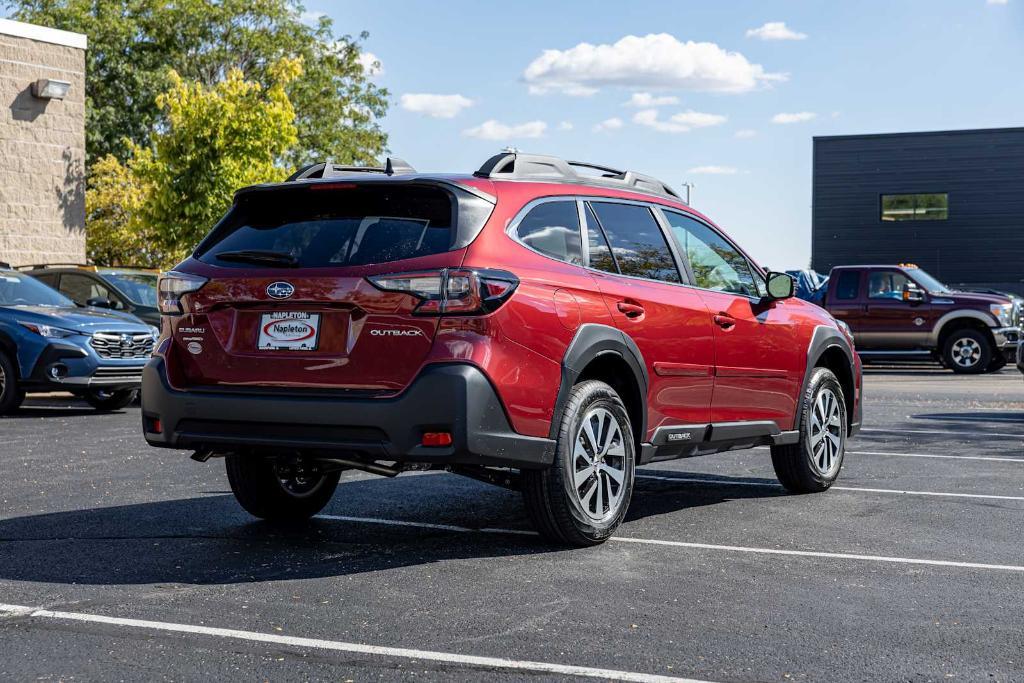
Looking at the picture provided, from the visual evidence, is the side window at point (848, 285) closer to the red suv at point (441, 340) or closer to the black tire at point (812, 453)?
the black tire at point (812, 453)

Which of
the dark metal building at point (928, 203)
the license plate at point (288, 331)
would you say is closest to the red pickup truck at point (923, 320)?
the dark metal building at point (928, 203)

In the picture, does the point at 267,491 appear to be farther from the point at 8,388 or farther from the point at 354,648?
the point at 8,388

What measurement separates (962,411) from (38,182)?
64.5 ft

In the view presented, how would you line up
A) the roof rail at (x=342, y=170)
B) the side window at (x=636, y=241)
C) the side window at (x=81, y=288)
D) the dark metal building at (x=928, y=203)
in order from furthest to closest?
the dark metal building at (x=928, y=203)
the side window at (x=81, y=288)
the side window at (x=636, y=241)
the roof rail at (x=342, y=170)

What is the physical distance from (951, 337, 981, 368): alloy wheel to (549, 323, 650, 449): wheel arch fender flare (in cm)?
1876

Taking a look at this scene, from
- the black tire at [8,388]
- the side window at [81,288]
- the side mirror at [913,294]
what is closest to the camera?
the black tire at [8,388]

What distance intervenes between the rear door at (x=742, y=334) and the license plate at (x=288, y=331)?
8.27 feet

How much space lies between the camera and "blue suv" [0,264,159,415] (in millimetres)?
14172

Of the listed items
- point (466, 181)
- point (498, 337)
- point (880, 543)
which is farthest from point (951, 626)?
point (466, 181)

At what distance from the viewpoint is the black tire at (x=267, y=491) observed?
7.28 m

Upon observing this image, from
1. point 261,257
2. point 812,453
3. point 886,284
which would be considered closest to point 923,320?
point 886,284

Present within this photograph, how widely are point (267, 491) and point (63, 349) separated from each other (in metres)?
7.79

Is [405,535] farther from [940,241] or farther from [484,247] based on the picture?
[940,241]

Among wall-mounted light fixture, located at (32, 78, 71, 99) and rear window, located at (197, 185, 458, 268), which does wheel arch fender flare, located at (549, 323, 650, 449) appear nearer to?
rear window, located at (197, 185, 458, 268)
